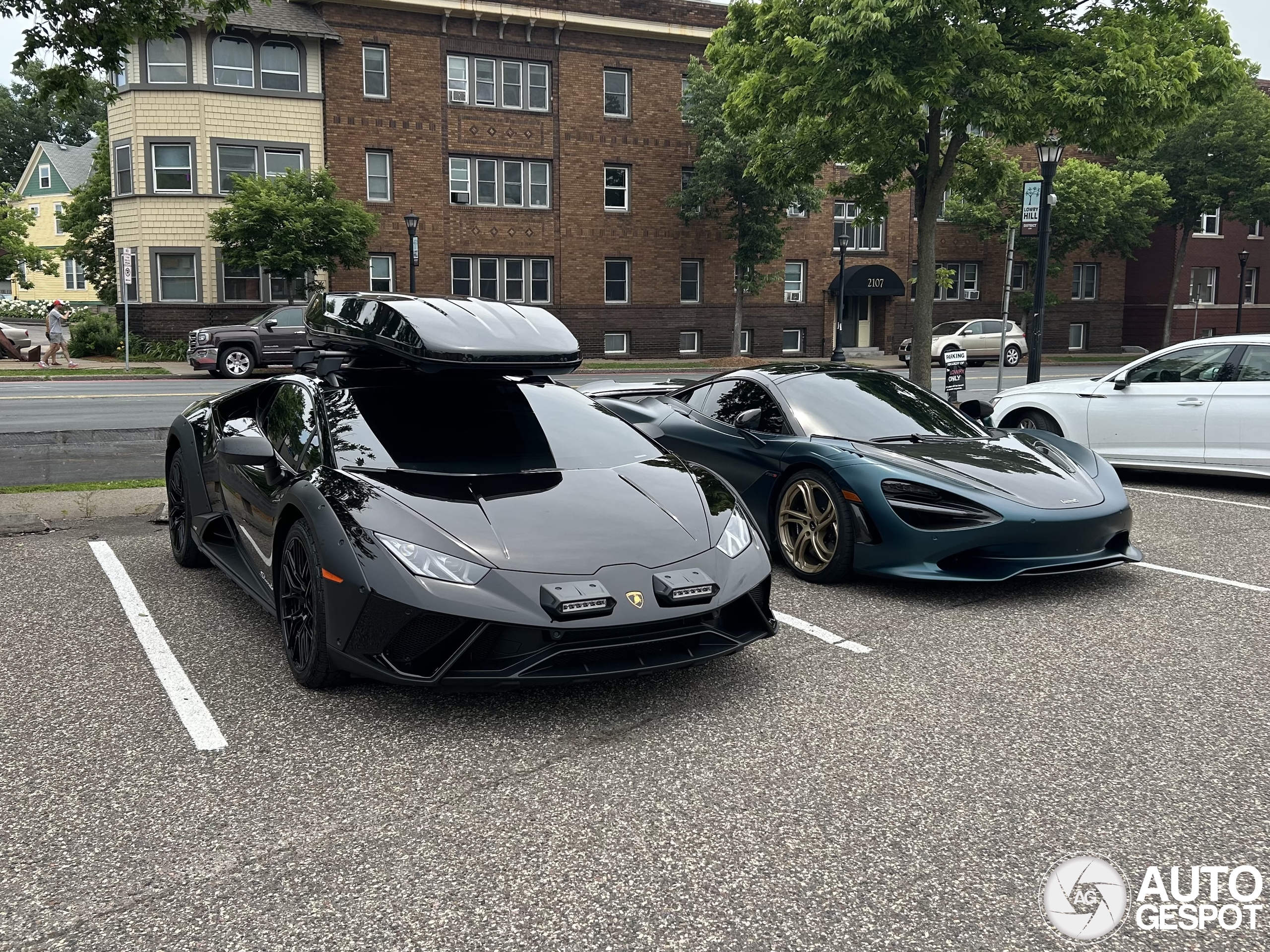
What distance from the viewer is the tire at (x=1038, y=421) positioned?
440 inches

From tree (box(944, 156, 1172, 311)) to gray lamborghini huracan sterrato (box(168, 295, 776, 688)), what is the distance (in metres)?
37.4

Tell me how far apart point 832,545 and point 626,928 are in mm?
3919

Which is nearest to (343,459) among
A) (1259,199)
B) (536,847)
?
(536,847)

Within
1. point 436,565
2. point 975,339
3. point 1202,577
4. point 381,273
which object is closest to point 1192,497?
point 1202,577

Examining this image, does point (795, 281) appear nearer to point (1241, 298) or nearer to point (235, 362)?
point (1241, 298)

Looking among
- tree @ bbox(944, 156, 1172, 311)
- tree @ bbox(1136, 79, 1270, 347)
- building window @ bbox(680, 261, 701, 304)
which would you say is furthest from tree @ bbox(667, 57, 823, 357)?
tree @ bbox(1136, 79, 1270, 347)

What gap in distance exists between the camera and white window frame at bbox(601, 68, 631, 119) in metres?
37.0

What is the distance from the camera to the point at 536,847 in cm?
330

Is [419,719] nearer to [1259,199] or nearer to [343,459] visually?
[343,459]

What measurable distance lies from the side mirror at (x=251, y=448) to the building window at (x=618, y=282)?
33520 millimetres

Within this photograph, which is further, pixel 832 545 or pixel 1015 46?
pixel 1015 46

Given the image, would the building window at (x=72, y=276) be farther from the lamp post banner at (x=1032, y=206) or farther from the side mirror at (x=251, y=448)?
the side mirror at (x=251, y=448)

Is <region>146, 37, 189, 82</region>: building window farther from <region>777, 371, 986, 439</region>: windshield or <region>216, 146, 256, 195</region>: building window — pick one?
<region>777, 371, 986, 439</region>: windshield

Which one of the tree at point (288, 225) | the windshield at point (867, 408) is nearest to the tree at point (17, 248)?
the tree at point (288, 225)
